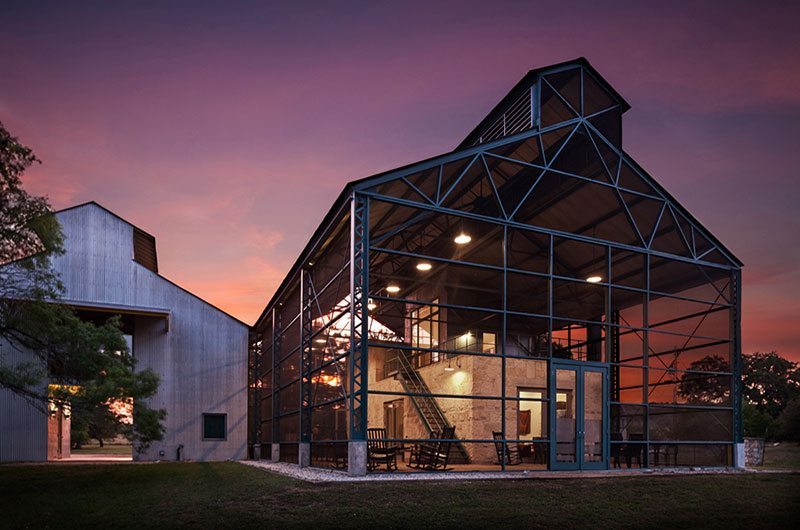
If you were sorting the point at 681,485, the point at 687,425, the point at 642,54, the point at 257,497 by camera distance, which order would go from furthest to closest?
1. the point at 687,425
2. the point at 642,54
3. the point at 681,485
4. the point at 257,497

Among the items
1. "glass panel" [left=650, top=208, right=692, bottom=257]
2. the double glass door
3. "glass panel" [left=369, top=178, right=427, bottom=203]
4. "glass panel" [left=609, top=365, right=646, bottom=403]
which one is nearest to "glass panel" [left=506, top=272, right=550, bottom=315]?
"glass panel" [left=609, top=365, right=646, bottom=403]

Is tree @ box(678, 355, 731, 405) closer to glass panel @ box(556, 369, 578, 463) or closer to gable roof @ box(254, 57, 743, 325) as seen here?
gable roof @ box(254, 57, 743, 325)

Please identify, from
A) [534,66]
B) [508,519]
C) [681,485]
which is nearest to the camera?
[508,519]

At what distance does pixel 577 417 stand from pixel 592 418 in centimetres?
63

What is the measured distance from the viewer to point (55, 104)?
1530 centimetres

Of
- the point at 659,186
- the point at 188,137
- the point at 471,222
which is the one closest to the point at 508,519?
the point at 471,222

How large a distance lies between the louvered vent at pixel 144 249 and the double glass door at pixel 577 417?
674 inches

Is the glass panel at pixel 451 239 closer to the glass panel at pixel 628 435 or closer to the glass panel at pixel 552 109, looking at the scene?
the glass panel at pixel 552 109

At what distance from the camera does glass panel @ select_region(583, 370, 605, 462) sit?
56.4ft

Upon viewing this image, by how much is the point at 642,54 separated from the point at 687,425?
35.8ft

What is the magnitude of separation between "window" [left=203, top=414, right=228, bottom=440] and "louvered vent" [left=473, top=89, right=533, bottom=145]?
15.6 metres

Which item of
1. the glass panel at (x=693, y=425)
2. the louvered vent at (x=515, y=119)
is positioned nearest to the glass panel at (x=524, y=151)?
the louvered vent at (x=515, y=119)

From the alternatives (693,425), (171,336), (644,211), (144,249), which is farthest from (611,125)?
(144,249)

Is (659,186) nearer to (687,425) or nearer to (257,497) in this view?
(687,425)
